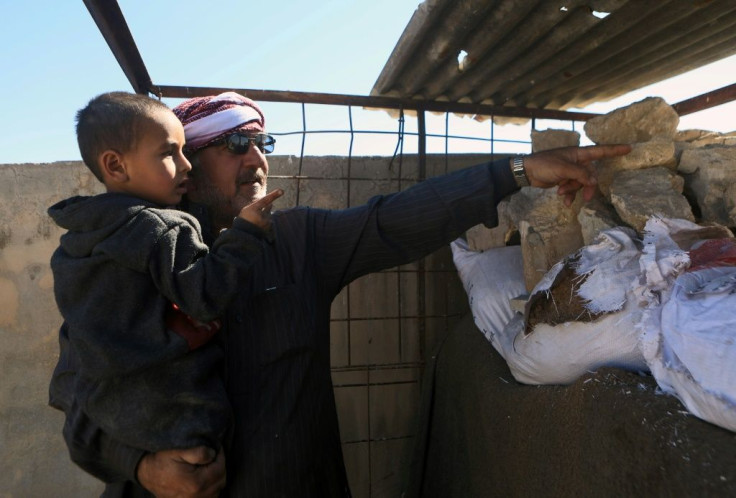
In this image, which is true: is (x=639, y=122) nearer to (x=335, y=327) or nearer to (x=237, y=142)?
(x=237, y=142)

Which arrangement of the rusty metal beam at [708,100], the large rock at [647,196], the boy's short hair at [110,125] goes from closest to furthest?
the boy's short hair at [110,125] < the large rock at [647,196] < the rusty metal beam at [708,100]

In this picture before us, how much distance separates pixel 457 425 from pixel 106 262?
1.58m

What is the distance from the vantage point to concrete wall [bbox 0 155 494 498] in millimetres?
2539

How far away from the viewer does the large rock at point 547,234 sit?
191 cm

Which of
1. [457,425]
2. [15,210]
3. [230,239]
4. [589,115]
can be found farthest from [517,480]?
[15,210]

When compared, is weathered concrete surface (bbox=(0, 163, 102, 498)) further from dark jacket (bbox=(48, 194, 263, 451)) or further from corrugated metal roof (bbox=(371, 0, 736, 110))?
corrugated metal roof (bbox=(371, 0, 736, 110))

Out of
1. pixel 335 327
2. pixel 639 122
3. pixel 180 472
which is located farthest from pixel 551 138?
pixel 180 472

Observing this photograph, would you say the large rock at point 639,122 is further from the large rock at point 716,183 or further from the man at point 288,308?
the man at point 288,308

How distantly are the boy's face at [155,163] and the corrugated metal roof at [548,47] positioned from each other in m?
1.25

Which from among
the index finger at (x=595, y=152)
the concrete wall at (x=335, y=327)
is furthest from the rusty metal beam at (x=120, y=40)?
the index finger at (x=595, y=152)

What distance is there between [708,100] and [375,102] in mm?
1809

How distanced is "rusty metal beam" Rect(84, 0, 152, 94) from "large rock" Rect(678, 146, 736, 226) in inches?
83.4

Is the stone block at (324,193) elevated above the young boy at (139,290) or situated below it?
above

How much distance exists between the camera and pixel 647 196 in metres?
1.67
